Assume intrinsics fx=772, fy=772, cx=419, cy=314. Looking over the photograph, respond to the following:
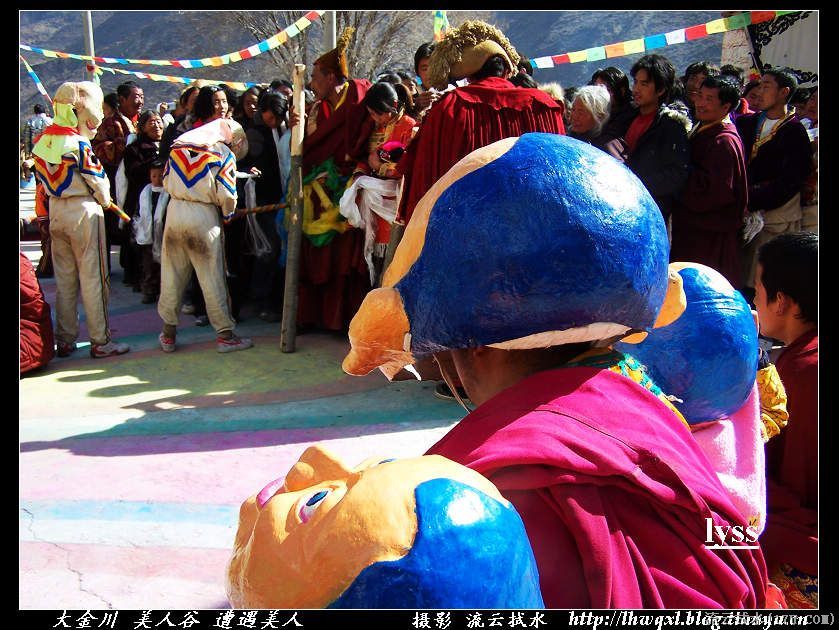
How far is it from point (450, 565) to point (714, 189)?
494 cm

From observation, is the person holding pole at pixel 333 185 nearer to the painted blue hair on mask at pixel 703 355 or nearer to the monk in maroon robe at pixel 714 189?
the monk in maroon robe at pixel 714 189

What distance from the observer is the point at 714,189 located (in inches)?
205

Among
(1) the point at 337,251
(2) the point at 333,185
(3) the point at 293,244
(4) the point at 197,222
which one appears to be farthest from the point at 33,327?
(2) the point at 333,185

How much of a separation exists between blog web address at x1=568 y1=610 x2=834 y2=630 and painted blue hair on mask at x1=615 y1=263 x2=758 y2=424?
72 cm

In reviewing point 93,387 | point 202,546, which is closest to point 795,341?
point 202,546

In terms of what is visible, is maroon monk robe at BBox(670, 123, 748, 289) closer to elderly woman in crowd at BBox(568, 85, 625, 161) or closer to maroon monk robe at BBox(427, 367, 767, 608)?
elderly woman in crowd at BBox(568, 85, 625, 161)

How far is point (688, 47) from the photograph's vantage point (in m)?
34.7

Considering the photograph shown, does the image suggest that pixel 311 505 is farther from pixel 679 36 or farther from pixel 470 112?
pixel 679 36

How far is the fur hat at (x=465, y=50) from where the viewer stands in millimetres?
4449

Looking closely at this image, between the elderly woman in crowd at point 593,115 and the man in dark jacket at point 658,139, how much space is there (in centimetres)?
16

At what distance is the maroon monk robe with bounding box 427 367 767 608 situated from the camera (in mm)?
980

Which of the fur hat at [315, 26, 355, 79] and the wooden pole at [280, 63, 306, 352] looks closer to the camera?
the wooden pole at [280, 63, 306, 352]

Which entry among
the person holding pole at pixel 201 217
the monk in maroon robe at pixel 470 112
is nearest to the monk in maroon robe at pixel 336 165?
the person holding pole at pixel 201 217

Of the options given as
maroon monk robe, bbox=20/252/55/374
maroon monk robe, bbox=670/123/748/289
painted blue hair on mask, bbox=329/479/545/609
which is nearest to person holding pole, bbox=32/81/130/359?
maroon monk robe, bbox=20/252/55/374
